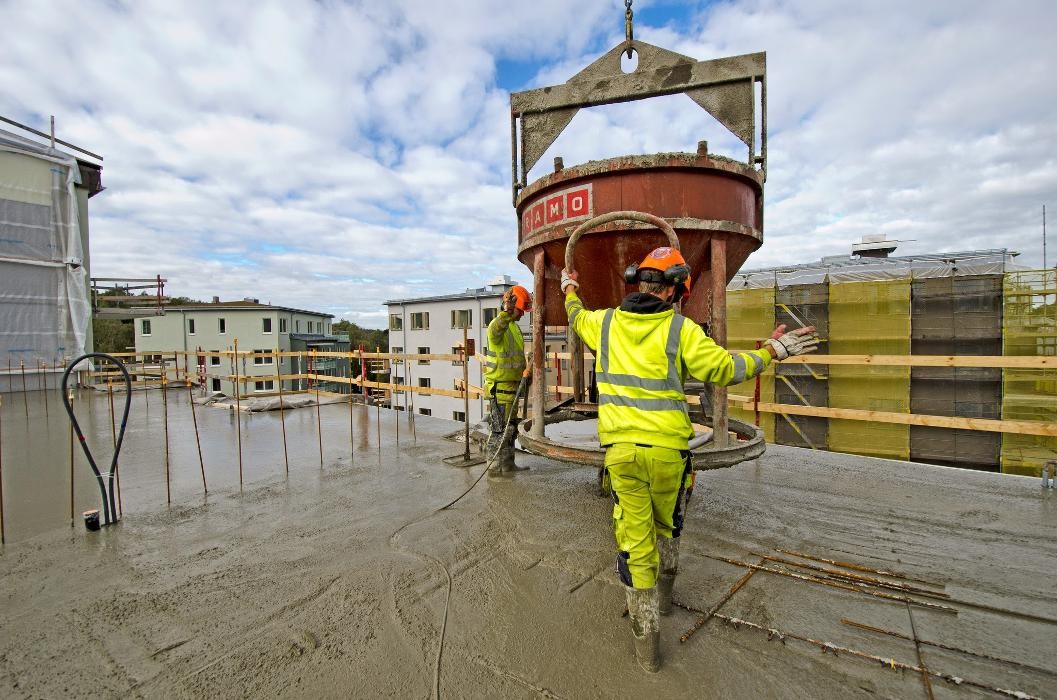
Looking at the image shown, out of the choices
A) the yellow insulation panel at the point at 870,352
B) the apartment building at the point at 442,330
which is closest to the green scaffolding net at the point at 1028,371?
the yellow insulation panel at the point at 870,352

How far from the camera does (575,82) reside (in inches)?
162

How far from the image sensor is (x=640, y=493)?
2240 millimetres

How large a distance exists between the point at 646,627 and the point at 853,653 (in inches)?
38.8

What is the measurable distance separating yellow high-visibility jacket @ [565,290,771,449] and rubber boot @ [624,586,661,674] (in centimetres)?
68

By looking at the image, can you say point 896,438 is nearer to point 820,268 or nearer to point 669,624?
point 820,268

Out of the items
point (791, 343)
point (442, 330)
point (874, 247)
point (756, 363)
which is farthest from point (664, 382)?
point (442, 330)

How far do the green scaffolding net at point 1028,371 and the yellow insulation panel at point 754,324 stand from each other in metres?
4.88

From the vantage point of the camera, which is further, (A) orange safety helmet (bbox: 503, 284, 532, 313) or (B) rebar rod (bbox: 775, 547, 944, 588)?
(A) orange safety helmet (bbox: 503, 284, 532, 313)

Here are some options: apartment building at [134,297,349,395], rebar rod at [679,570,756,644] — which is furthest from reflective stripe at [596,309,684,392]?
apartment building at [134,297,349,395]

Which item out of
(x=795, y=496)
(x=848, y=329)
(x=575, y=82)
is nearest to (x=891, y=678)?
(x=795, y=496)

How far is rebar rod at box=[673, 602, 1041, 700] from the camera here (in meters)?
1.97

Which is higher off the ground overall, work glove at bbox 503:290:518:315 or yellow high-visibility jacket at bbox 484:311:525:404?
work glove at bbox 503:290:518:315

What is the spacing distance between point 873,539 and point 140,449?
8527 millimetres

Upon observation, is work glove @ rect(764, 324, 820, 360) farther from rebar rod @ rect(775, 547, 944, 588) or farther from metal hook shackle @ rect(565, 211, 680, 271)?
rebar rod @ rect(775, 547, 944, 588)
